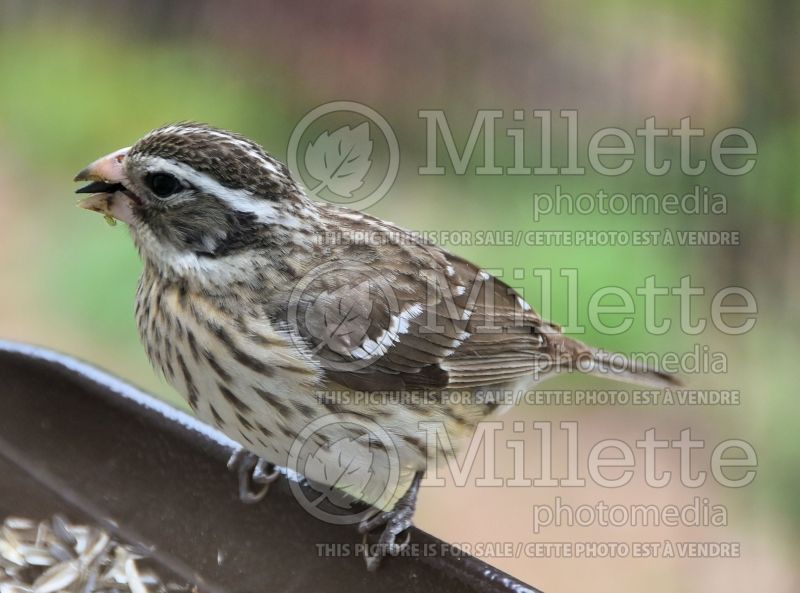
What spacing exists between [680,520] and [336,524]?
8.44 feet

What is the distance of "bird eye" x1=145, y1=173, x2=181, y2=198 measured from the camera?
2408mm

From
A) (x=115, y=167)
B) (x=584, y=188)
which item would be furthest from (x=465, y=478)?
(x=115, y=167)

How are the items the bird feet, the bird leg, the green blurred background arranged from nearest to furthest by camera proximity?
the bird leg → the bird feet → the green blurred background

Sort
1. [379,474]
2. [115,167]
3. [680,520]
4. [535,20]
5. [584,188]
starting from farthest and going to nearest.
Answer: [535,20], [584,188], [680,520], [379,474], [115,167]

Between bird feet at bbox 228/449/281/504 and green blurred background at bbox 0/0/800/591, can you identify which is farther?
green blurred background at bbox 0/0/800/591

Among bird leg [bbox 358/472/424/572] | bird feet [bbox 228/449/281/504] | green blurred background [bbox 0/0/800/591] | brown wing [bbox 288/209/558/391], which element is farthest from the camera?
green blurred background [bbox 0/0/800/591]

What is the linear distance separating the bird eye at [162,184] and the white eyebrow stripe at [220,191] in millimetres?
20

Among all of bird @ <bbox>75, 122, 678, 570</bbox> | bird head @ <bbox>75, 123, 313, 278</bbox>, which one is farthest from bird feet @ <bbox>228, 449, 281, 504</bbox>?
bird head @ <bbox>75, 123, 313, 278</bbox>

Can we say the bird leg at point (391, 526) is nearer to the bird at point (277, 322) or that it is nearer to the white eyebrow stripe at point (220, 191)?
the bird at point (277, 322)

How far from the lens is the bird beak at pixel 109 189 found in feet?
7.91

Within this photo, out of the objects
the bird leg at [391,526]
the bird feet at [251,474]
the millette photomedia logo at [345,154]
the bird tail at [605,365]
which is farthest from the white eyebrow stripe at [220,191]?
the millette photomedia logo at [345,154]

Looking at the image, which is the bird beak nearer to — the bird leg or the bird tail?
the bird leg

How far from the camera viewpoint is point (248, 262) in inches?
101

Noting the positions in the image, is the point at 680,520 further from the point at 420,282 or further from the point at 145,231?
the point at 145,231
